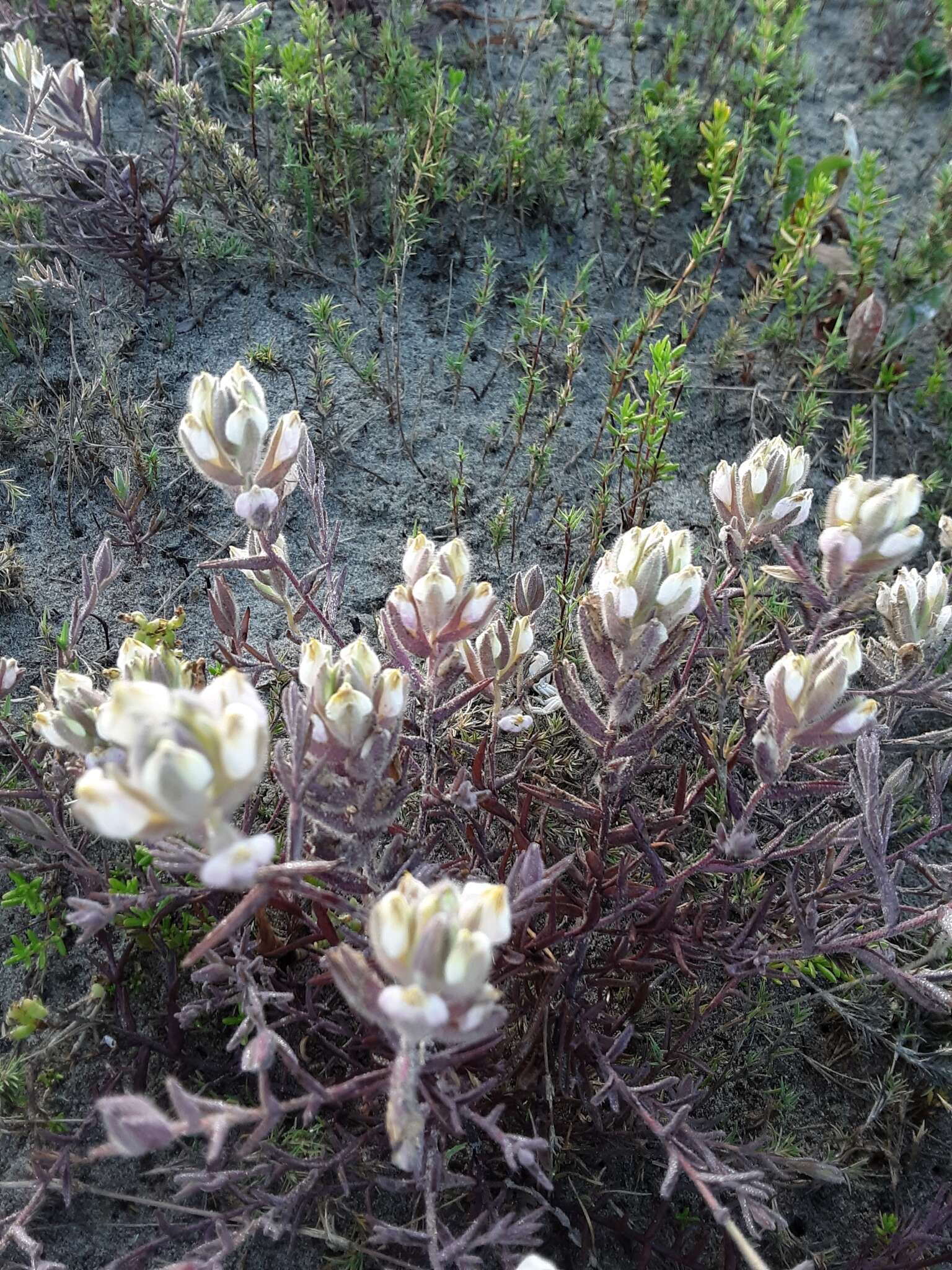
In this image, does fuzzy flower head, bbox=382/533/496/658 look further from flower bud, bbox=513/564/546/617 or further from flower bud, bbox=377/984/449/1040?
flower bud, bbox=377/984/449/1040

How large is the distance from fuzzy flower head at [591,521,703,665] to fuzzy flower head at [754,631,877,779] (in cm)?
22

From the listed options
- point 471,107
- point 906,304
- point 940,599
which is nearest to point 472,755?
point 940,599

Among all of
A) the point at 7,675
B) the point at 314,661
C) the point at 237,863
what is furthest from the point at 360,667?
the point at 7,675

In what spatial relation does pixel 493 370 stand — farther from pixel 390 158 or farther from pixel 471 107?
pixel 471 107

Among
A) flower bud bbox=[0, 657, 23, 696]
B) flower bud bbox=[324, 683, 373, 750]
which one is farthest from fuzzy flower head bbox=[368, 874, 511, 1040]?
flower bud bbox=[0, 657, 23, 696]

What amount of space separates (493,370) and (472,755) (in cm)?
167

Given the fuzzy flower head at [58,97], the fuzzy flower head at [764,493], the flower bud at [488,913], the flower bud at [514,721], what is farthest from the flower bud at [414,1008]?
the fuzzy flower head at [58,97]

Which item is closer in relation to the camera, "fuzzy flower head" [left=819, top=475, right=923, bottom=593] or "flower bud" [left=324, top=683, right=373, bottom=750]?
"flower bud" [left=324, top=683, right=373, bottom=750]

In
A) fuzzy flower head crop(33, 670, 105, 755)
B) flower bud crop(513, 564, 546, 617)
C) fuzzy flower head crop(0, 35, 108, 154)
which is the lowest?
flower bud crop(513, 564, 546, 617)

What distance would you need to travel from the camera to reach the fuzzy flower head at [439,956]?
1.34m

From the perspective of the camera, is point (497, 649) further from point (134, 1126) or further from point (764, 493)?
point (134, 1126)

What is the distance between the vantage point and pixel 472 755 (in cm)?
251

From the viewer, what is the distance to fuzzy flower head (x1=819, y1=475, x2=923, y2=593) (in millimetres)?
1865

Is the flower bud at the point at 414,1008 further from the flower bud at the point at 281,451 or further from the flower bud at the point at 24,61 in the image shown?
the flower bud at the point at 24,61
